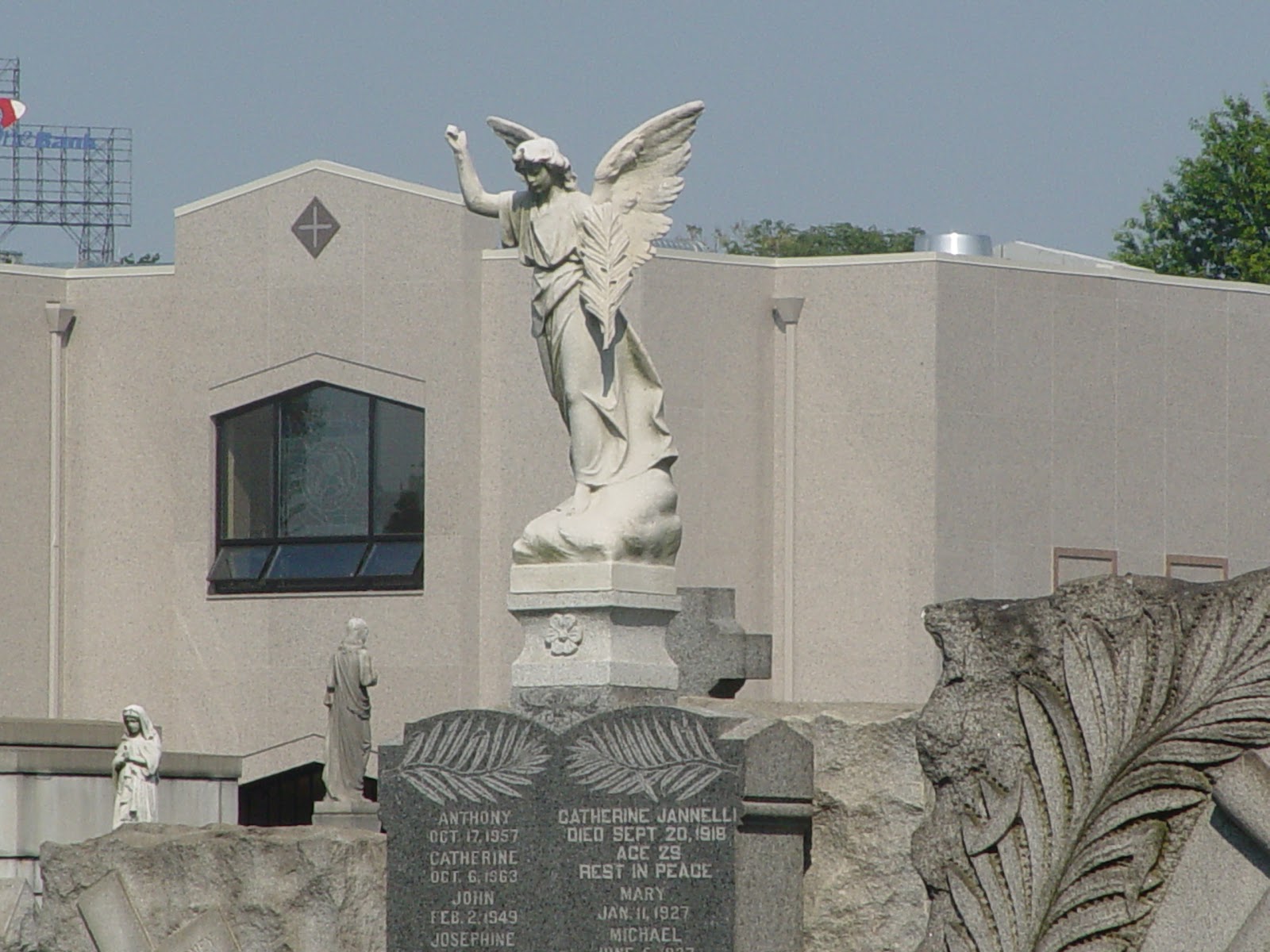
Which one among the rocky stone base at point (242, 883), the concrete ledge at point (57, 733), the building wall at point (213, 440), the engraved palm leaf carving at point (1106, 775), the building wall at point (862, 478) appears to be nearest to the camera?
the engraved palm leaf carving at point (1106, 775)

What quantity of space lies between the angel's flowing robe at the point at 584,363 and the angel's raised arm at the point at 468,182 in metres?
0.07

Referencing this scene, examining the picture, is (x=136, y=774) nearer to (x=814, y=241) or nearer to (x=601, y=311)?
(x=601, y=311)

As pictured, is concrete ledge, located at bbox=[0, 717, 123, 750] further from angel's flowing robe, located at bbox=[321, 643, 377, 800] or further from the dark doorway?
the dark doorway

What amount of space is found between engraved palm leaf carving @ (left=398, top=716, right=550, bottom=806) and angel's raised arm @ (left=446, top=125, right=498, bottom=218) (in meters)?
2.66

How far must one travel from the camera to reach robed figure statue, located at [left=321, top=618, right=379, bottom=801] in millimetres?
24859

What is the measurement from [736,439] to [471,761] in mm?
17881

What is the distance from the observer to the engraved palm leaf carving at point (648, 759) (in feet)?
32.0

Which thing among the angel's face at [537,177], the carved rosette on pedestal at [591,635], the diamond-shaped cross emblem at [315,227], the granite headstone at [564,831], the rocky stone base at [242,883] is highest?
the diamond-shaped cross emblem at [315,227]

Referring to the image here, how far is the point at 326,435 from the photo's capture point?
2880cm

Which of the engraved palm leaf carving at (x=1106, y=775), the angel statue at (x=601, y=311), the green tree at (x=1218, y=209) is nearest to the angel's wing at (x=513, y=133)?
the angel statue at (x=601, y=311)

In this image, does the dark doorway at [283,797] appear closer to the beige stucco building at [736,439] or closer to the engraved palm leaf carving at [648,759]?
the beige stucco building at [736,439]

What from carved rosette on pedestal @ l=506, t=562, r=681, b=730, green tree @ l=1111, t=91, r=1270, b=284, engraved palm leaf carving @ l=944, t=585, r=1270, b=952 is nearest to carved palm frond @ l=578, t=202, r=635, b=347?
carved rosette on pedestal @ l=506, t=562, r=681, b=730

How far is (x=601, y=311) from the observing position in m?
11.8

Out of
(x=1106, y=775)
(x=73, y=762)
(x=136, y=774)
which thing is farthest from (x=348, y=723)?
(x=1106, y=775)
